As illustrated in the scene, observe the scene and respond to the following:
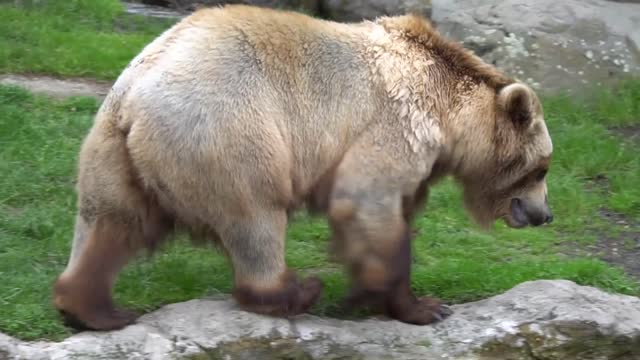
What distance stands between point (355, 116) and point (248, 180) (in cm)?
65

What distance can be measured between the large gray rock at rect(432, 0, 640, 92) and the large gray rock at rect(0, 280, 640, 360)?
4.07 metres

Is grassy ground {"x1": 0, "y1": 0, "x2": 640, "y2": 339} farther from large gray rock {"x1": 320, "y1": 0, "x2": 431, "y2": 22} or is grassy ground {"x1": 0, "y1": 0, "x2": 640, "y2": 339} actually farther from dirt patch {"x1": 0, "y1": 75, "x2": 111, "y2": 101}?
large gray rock {"x1": 320, "y1": 0, "x2": 431, "y2": 22}

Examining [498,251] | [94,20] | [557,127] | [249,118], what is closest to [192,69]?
[249,118]

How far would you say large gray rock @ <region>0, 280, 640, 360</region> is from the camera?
513 centimetres

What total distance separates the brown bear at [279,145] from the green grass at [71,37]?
4.81 meters

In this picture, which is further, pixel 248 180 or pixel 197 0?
pixel 197 0

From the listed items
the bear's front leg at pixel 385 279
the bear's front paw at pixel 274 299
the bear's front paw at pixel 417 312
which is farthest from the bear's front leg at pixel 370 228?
the bear's front paw at pixel 274 299

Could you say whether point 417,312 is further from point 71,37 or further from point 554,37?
point 71,37

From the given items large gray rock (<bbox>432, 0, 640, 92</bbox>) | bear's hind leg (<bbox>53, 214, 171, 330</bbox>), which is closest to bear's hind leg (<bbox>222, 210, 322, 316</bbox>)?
bear's hind leg (<bbox>53, 214, 171, 330</bbox>)

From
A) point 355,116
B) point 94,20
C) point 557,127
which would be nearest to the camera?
point 355,116

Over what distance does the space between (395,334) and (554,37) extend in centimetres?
513

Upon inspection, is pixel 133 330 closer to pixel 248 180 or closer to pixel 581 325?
pixel 248 180

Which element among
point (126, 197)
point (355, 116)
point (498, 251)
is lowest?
point (498, 251)

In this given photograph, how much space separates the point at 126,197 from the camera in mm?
5285
